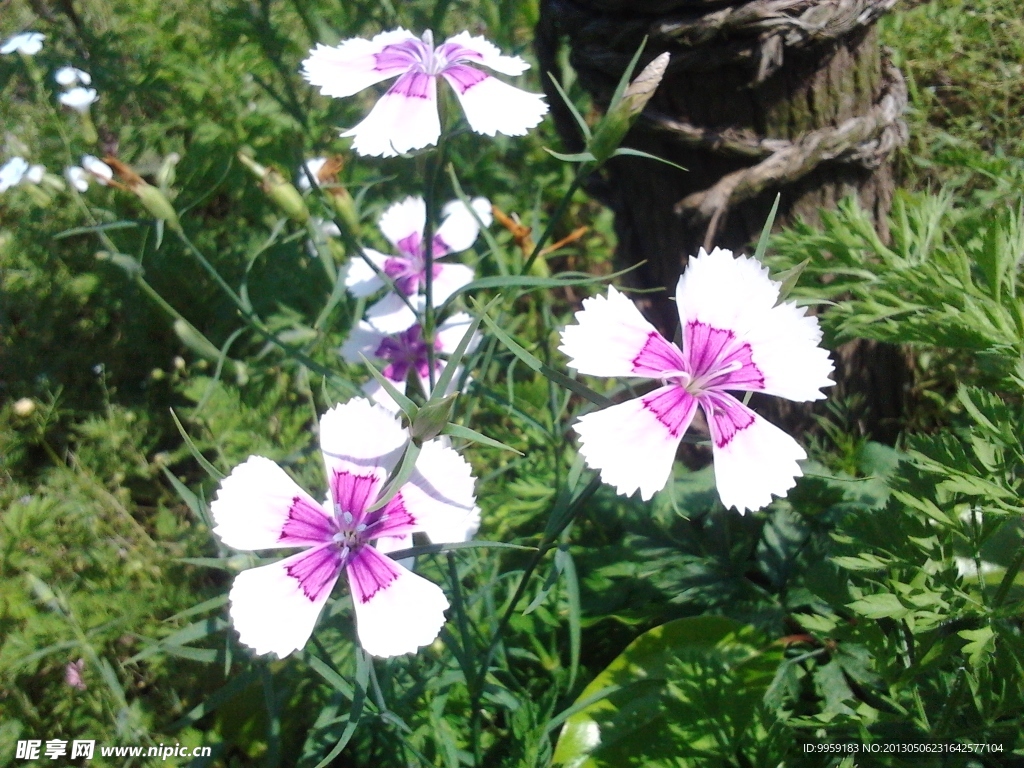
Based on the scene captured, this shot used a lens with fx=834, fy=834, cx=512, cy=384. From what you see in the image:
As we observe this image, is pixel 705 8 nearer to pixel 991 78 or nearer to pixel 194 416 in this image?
pixel 194 416

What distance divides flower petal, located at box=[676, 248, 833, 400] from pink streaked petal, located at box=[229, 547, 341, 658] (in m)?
0.62

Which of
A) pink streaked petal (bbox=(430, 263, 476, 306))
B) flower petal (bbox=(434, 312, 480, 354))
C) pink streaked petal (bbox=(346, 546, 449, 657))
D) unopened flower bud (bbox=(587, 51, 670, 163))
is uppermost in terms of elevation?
pink streaked petal (bbox=(430, 263, 476, 306))

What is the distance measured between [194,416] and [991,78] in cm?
264

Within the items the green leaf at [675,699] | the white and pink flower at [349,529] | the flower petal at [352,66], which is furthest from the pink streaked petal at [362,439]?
the green leaf at [675,699]

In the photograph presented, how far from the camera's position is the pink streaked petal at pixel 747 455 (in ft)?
3.56

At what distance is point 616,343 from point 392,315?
73cm

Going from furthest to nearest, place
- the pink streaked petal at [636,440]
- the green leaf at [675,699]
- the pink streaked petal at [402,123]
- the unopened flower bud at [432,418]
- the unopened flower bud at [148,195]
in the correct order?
the unopened flower bud at [148,195]
the green leaf at [675,699]
the pink streaked petal at [402,123]
the pink streaked petal at [636,440]
the unopened flower bud at [432,418]

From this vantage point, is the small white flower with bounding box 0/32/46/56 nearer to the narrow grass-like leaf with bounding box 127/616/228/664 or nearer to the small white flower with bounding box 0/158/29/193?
the small white flower with bounding box 0/158/29/193

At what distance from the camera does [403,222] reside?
1.94 metres

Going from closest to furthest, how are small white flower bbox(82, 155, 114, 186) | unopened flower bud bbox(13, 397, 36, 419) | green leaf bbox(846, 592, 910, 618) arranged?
green leaf bbox(846, 592, 910, 618) < small white flower bbox(82, 155, 114, 186) < unopened flower bud bbox(13, 397, 36, 419)

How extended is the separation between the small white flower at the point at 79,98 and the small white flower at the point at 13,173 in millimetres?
248

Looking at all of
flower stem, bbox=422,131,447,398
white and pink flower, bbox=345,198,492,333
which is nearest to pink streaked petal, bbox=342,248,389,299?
white and pink flower, bbox=345,198,492,333

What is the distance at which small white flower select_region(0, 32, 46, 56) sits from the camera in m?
2.32

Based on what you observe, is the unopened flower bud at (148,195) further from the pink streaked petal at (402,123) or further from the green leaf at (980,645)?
the green leaf at (980,645)
